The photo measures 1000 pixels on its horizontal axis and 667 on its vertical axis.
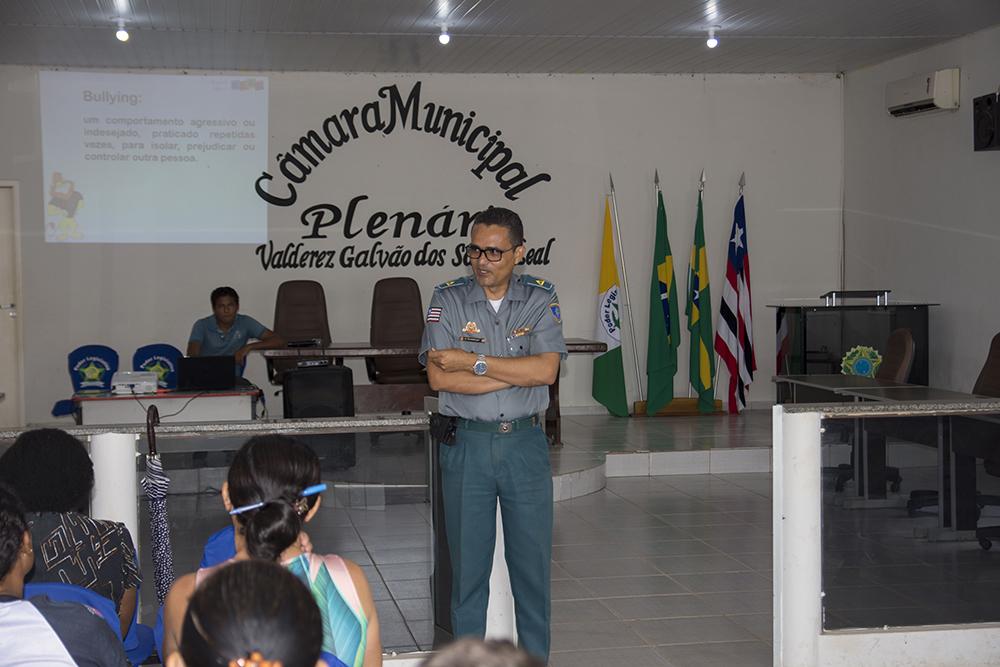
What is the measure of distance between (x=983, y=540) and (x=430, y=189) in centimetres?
697

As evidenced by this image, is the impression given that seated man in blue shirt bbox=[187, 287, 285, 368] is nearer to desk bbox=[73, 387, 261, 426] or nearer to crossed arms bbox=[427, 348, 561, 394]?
desk bbox=[73, 387, 261, 426]

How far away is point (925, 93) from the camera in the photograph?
29.9 feet

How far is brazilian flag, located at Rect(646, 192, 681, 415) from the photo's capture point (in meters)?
10.3

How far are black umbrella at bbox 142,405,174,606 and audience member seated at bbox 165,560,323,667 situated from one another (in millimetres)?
1925

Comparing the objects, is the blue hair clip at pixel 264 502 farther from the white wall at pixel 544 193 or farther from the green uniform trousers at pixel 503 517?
the white wall at pixel 544 193

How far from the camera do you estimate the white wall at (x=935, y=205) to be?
8.70 meters

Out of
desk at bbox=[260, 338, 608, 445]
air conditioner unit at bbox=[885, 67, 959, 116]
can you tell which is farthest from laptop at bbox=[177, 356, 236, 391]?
air conditioner unit at bbox=[885, 67, 959, 116]

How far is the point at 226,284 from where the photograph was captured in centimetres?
996

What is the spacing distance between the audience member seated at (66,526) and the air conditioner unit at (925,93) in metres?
7.85

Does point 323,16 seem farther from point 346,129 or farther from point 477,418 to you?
point 477,418

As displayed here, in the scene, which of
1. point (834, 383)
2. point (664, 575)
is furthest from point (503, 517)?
point (834, 383)

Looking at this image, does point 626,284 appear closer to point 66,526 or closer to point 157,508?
point 157,508

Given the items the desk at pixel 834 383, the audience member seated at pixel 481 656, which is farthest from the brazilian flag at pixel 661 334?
the audience member seated at pixel 481 656

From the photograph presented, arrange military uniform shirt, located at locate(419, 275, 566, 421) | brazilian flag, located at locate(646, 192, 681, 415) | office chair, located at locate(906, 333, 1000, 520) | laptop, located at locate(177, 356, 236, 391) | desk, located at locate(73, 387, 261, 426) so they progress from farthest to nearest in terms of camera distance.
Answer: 1. brazilian flag, located at locate(646, 192, 681, 415)
2. laptop, located at locate(177, 356, 236, 391)
3. desk, located at locate(73, 387, 261, 426)
4. office chair, located at locate(906, 333, 1000, 520)
5. military uniform shirt, located at locate(419, 275, 566, 421)
